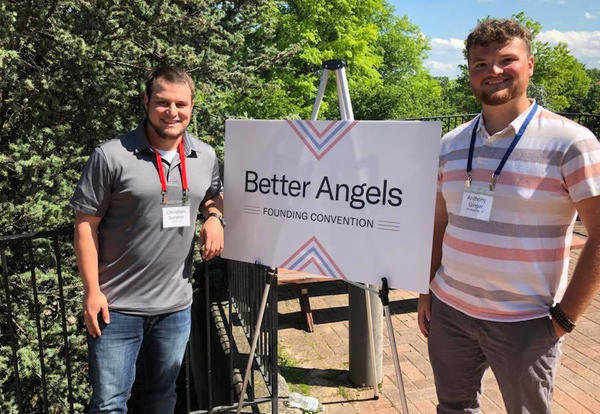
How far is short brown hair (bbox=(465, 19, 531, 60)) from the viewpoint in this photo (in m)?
1.72

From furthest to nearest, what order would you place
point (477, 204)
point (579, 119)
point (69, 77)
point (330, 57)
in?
point (330, 57) → point (579, 119) → point (69, 77) → point (477, 204)

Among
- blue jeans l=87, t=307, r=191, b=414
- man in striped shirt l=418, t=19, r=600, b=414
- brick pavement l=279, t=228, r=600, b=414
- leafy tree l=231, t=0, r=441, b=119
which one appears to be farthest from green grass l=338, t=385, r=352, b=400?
leafy tree l=231, t=0, r=441, b=119

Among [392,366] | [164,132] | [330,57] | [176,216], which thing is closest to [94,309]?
[176,216]

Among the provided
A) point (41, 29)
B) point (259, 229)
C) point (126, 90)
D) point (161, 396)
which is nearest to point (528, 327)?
point (259, 229)

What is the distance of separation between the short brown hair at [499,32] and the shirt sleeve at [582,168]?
45 cm

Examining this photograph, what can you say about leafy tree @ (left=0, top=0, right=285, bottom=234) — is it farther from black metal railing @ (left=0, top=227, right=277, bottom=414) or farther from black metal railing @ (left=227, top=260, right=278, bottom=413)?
black metal railing @ (left=227, top=260, right=278, bottom=413)

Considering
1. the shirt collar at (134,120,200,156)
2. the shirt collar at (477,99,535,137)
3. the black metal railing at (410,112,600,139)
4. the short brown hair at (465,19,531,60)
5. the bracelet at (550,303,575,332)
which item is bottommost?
the bracelet at (550,303,575,332)

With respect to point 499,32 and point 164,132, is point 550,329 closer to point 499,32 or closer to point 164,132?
point 499,32

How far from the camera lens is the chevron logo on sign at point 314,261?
2.06m

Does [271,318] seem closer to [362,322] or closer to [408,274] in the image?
[362,322]

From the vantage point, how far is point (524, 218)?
165 centimetres

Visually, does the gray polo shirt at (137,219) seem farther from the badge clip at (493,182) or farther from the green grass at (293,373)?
the green grass at (293,373)

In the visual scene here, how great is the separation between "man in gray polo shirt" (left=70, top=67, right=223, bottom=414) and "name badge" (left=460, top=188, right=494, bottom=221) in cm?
112

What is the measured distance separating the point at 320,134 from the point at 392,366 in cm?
235
